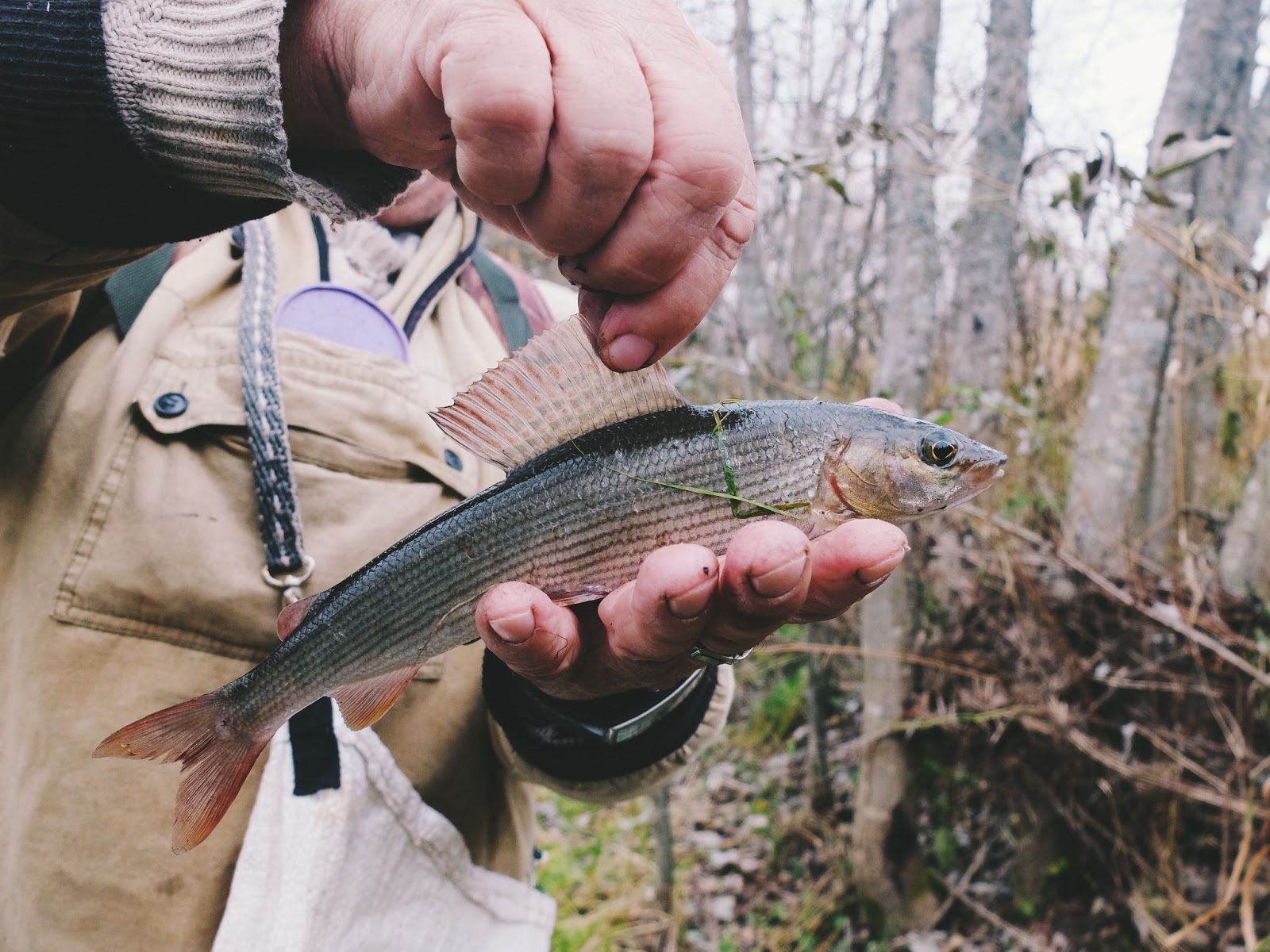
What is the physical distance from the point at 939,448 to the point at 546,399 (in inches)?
26.4

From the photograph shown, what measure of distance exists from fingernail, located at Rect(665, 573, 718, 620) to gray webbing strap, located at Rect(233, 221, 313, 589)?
1.06 metres

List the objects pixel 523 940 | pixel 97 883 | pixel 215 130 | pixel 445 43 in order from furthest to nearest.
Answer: pixel 523 940
pixel 97 883
pixel 215 130
pixel 445 43

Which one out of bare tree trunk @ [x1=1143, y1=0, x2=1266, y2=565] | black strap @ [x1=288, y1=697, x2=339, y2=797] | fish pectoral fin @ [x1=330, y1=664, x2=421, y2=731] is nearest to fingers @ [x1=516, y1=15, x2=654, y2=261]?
fish pectoral fin @ [x1=330, y1=664, x2=421, y2=731]

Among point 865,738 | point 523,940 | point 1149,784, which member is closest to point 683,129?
point 523,940

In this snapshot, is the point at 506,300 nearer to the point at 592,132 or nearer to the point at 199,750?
the point at 199,750

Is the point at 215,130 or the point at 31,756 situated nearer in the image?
the point at 215,130

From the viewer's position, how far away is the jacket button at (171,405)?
2.01 meters

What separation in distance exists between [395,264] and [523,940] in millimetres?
1996

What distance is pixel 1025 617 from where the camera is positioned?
160 inches

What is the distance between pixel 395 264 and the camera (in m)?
2.78

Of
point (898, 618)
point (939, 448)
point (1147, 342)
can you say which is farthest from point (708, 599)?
point (1147, 342)

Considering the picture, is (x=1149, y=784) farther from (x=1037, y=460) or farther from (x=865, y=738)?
(x=1037, y=460)

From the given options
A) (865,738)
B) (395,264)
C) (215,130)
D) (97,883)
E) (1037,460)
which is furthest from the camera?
(1037,460)

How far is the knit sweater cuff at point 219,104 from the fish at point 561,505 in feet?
1.26
